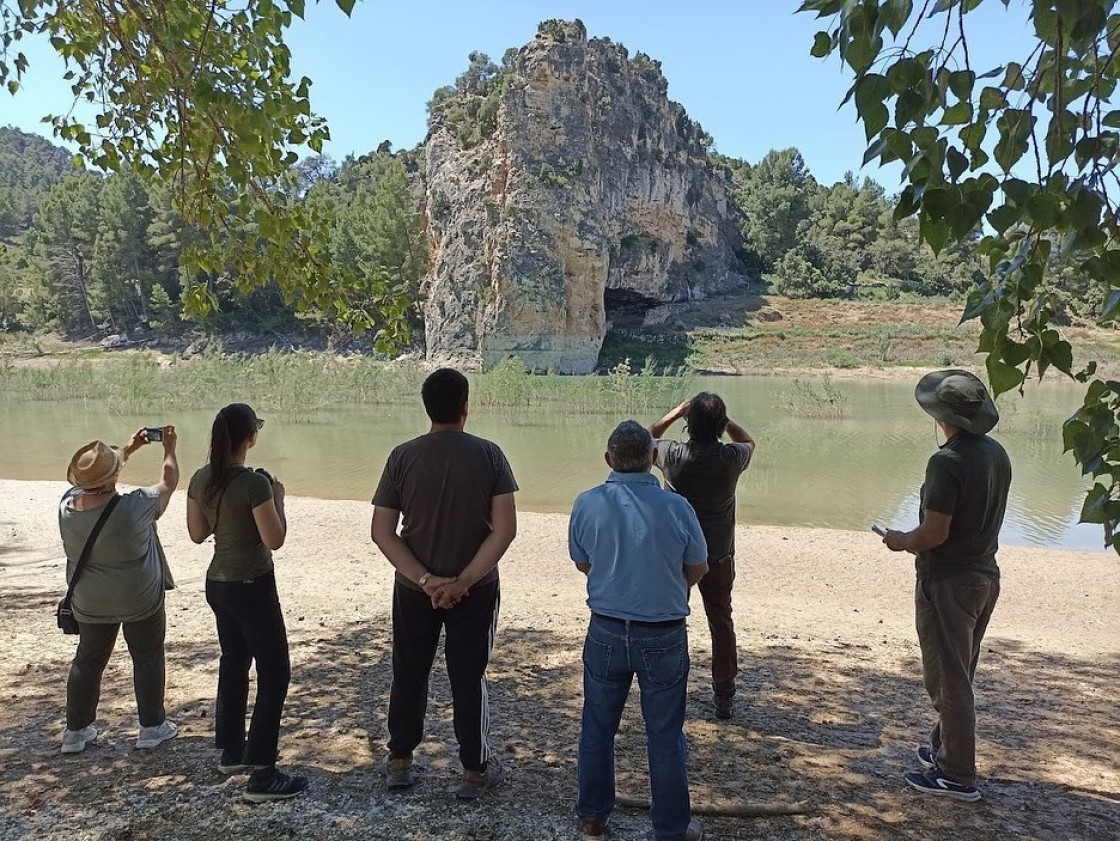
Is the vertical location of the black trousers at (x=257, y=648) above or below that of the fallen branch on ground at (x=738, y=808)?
above

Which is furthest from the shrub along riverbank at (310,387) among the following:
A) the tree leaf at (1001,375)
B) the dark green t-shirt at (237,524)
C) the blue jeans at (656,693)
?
the tree leaf at (1001,375)

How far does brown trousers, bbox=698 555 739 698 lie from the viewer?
3.67 meters

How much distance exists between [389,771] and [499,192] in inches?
1689

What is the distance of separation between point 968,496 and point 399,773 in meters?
2.26

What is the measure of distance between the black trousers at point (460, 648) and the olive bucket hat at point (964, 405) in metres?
1.73

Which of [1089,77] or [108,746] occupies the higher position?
[1089,77]

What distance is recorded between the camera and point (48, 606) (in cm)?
620

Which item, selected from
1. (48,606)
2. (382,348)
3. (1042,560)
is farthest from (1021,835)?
(1042,560)

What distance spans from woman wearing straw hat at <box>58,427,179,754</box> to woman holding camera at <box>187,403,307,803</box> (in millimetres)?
332

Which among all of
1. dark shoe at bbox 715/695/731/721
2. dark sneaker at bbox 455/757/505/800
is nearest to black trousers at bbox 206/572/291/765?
dark sneaker at bbox 455/757/505/800

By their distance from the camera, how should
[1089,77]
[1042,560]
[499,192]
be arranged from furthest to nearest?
1. [499,192]
2. [1042,560]
3. [1089,77]

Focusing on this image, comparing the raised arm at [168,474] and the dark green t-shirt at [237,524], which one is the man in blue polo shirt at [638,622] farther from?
the raised arm at [168,474]

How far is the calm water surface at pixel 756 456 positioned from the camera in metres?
12.7

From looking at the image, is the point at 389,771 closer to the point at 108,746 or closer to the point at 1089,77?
the point at 108,746
